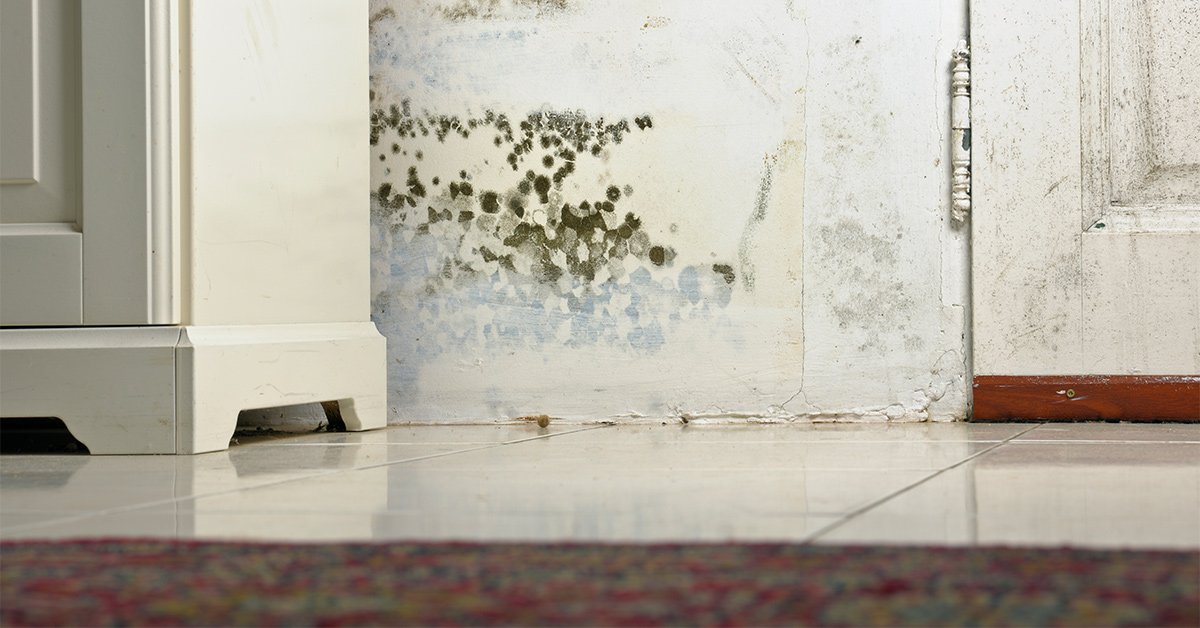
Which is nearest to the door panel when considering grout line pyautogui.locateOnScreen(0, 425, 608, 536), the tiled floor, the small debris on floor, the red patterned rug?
the tiled floor

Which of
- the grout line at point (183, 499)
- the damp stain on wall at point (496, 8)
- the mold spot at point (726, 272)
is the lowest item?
the grout line at point (183, 499)

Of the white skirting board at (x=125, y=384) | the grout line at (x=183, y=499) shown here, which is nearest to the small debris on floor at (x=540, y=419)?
the grout line at (x=183, y=499)

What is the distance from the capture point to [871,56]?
2348 mm

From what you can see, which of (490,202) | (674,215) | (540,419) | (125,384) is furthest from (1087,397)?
(125,384)

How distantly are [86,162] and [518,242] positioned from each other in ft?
2.78

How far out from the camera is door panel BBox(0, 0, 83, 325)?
5.91 feet

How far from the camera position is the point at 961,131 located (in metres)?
2.31

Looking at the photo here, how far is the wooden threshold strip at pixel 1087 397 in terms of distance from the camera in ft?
7.29

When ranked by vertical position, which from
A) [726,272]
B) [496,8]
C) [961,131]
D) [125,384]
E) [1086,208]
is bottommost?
[125,384]

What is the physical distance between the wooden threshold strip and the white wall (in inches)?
2.4

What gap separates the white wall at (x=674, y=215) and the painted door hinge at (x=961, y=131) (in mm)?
23

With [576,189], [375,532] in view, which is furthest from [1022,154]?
[375,532]

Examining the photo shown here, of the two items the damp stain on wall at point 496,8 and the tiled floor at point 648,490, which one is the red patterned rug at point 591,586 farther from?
the damp stain on wall at point 496,8

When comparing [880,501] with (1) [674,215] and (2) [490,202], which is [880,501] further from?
(2) [490,202]
